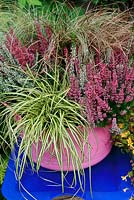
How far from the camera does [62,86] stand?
137cm

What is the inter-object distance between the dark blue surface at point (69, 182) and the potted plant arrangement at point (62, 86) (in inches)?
2.4

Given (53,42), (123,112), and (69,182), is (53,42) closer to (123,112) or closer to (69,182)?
(123,112)

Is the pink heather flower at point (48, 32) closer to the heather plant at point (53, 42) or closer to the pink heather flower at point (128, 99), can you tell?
the heather plant at point (53, 42)

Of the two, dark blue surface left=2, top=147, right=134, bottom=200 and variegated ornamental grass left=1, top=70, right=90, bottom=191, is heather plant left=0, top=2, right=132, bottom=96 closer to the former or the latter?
variegated ornamental grass left=1, top=70, right=90, bottom=191

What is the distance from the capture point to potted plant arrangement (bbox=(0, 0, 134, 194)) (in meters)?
1.26

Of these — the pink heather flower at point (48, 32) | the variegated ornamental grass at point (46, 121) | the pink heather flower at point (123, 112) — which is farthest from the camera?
the pink heather flower at point (48, 32)

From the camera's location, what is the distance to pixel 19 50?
1.39m

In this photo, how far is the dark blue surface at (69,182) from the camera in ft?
4.31

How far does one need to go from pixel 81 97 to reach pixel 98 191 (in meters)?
0.34

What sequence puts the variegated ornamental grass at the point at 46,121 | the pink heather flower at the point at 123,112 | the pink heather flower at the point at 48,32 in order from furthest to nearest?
1. the pink heather flower at the point at 48,32
2. the pink heather flower at the point at 123,112
3. the variegated ornamental grass at the point at 46,121

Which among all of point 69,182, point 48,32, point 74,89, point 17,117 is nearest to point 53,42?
point 48,32

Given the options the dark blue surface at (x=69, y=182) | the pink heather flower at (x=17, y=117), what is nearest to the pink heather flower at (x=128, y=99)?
the dark blue surface at (x=69, y=182)

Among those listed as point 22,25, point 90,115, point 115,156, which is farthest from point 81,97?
point 22,25

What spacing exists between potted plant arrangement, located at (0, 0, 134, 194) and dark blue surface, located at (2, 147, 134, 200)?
0.20 ft
